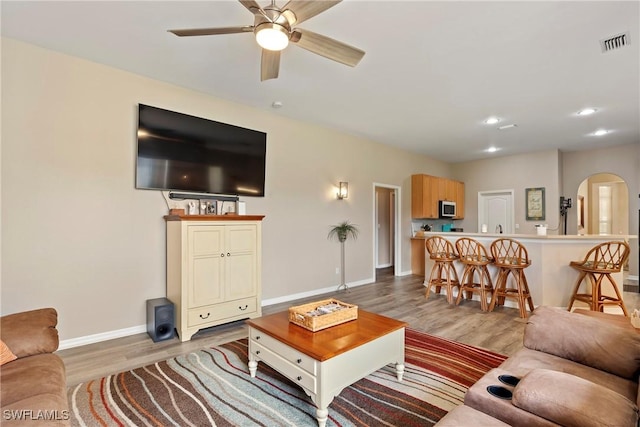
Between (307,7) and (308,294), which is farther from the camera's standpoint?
(308,294)

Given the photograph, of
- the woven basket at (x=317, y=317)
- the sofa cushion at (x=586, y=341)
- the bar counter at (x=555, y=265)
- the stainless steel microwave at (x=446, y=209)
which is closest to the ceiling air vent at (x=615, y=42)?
the bar counter at (x=555, y=265)

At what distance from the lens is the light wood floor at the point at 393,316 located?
270 cm

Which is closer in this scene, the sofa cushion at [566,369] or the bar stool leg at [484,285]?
the sofa cushion at [566,369]

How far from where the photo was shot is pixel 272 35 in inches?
76.7

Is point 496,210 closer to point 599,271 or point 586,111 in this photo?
point 586,111

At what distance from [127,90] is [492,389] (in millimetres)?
4091

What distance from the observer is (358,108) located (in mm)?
4348

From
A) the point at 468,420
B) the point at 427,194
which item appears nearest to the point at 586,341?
the point at 468,420

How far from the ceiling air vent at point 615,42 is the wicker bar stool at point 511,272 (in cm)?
229

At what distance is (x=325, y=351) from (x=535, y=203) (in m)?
7.09

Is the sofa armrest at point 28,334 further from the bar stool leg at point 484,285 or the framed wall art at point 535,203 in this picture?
the framed wall art at point 535,203

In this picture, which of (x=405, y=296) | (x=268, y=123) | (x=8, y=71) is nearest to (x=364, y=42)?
(x=268, y=123)

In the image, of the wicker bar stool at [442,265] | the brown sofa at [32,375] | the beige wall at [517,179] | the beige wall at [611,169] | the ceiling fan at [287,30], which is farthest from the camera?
the beige wall at [517,179]

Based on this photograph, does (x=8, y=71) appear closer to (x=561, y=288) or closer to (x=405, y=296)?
(x=405, y=296)
